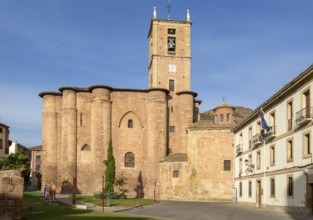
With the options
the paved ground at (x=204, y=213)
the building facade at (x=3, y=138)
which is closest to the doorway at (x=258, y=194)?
the paved ground at (x=204, y=213)

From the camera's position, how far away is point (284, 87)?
25172 mm

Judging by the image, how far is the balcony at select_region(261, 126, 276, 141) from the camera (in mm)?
27134

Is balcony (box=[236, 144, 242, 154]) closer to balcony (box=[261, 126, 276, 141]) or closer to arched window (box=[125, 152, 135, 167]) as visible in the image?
balcony (box=[261, 126, 276, 141])

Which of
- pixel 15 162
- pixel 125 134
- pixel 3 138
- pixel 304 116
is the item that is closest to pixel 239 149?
pixel 304 116

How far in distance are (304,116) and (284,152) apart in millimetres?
3833

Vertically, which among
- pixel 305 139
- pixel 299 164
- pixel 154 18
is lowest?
pixel 299 164

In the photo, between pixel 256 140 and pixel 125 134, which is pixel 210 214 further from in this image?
pixel 125 134

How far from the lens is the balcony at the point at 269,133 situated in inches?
1068

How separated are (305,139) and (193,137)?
22682mm

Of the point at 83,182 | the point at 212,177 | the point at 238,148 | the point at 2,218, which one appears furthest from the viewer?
the point at 83,182

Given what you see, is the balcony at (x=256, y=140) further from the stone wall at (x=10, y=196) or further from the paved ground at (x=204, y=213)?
the stone wall at (x=10, y=196)

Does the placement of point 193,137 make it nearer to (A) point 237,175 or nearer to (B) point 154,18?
(A) point 237,175

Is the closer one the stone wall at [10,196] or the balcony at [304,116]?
the stone wall at [10,196]

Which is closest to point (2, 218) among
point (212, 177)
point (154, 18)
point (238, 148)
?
point (238, 148)
